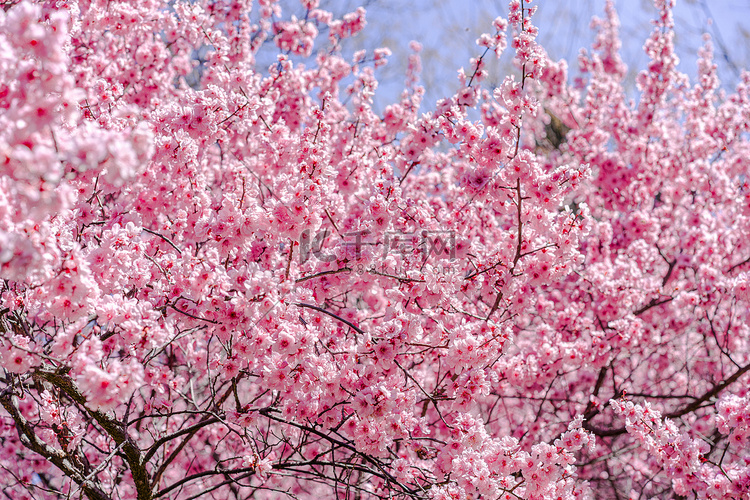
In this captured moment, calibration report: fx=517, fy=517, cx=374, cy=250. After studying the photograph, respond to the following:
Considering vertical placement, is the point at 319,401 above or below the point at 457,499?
above

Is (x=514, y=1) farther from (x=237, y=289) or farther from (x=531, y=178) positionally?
(x=237, y=289)

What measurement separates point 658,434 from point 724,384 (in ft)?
5.11

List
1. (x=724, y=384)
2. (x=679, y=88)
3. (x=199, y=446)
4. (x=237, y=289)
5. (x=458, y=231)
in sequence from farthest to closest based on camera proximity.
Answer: (x=679, y=88) → (x=199, y=446) → (x=724, y=384) → (x=458, y=231) → (x=237, y=289)

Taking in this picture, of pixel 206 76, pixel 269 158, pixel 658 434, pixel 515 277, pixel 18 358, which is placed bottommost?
pixel 658 434

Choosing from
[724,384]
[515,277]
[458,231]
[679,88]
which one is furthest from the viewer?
[679,88]

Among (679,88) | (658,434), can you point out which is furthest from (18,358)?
(679,88)

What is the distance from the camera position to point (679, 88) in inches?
293

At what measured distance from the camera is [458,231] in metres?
4.14

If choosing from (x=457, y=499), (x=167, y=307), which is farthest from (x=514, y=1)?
(x=457, y=499)

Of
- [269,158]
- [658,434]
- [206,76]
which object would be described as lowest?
[658,434]

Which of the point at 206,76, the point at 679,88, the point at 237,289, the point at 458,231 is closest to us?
the point at 237,289

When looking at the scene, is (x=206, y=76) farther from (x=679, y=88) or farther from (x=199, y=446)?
→ (x=679, y=88)

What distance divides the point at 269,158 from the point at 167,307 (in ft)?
6.00

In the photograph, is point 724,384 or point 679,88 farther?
point 679,88
